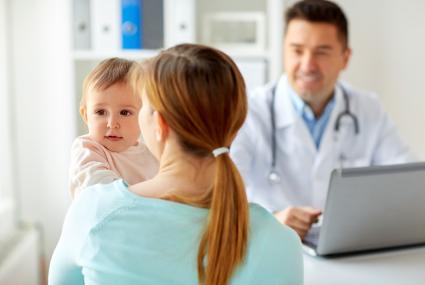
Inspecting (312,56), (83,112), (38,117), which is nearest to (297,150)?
(312,56)

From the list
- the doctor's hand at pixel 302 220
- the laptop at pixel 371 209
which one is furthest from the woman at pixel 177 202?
the doctor's hand at pixel 302 220

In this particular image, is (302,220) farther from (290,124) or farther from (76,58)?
(76,58)

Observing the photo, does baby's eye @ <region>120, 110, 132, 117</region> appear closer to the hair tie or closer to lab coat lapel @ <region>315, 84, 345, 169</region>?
the hair tie

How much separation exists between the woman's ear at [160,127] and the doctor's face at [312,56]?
53.0 inches

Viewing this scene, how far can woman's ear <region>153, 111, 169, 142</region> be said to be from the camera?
0.81 meters

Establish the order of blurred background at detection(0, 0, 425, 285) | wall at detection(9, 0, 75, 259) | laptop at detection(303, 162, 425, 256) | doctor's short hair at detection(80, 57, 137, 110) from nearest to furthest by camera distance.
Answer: doctor's short hair at detection(80, 57, 137, 110), laptop at detection(303, 162, 425, 256), blurred background at detection(0, 0, 425, 285), wall at detection(9, 0, 75, 259)

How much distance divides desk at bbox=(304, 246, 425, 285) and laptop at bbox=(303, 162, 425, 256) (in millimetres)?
24

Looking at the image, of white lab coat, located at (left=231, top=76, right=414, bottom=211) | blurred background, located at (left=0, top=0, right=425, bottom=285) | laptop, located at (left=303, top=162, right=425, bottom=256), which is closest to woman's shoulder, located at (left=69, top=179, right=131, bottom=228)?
laptop, located at (left=303, top=162, right=425, bottom=256)

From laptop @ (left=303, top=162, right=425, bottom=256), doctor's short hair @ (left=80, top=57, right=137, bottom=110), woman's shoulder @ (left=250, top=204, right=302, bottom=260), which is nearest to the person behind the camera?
doctor's short hair @ (left=80, top=57, right=137, bottom=110)

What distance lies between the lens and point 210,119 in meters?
0.83

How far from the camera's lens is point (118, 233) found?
86cm

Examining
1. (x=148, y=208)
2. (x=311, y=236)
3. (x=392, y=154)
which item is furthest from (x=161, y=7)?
(x=148, y=208)

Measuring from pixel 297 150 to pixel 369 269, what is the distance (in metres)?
0.87

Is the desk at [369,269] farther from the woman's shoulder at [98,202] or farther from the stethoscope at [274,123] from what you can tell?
the stethoscope at [274,123]
